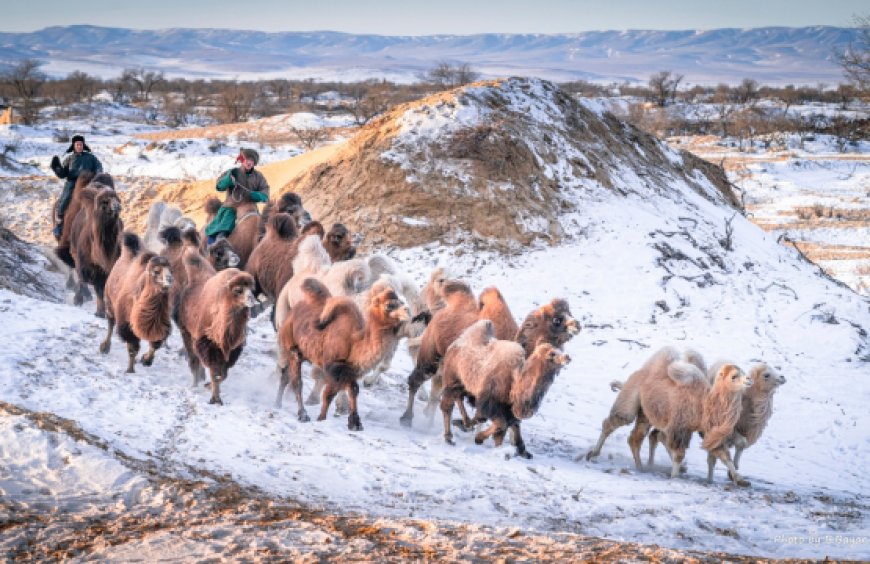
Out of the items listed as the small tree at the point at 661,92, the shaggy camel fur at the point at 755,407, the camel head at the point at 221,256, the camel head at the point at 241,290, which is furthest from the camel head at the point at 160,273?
the small tree at the point at 661,92

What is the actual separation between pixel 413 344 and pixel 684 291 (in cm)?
809

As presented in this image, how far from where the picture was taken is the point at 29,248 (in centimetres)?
1659

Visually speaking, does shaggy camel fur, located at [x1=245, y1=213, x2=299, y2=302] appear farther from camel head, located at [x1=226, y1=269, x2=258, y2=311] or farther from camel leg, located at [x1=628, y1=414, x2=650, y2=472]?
camel leg, located at [x1=628, y1=414, x2=650, y2=472]

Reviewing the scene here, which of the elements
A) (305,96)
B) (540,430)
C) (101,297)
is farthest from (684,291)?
(305,96)

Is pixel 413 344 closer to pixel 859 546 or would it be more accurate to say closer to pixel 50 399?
pixel 50 399

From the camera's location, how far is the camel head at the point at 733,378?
28.3 ft

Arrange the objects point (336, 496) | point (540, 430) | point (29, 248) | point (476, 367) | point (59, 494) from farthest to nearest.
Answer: point (29, 248) → point (540, 430) → point (476, 367) → point (336, 496) → point (59, 494)

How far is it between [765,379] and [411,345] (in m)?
4.17

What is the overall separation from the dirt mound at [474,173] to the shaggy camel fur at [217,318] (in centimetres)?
925

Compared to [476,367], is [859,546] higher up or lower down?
lower down

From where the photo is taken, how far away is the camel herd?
336 inches

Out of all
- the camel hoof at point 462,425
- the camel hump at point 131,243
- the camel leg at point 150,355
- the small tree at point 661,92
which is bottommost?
the camel hoof at point 462,425

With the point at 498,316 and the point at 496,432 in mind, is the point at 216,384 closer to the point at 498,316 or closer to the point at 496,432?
the point at 496,432

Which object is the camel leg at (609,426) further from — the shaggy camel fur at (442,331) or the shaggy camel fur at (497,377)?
the shaggy camel fur at (442,331)
